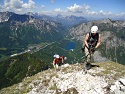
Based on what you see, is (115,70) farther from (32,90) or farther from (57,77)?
(32,90)

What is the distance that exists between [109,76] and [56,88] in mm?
7552

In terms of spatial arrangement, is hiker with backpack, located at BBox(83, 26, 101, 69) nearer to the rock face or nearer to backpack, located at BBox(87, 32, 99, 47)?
backpack, located at BBox(87, 32, 99, 47)

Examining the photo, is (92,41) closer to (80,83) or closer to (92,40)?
(92,40)

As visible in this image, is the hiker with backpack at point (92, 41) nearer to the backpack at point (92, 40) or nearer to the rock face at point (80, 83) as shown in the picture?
the backpack at point (92, 40)

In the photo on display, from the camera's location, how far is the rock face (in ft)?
71.9

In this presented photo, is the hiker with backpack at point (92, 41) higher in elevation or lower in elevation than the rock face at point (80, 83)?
higher

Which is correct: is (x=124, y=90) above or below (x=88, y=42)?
below

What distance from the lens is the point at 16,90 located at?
3056 cm

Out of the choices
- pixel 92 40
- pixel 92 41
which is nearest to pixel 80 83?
pixel 92 41

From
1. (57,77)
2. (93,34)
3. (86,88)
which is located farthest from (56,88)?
(93,34)

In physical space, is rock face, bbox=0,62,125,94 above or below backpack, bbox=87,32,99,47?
below

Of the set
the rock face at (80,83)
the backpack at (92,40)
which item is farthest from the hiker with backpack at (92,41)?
the rock face at (80,83)

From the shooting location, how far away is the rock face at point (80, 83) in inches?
862

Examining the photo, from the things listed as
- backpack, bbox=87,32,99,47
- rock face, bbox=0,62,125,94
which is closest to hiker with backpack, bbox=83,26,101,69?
backpack, bbox=87,32,99,47
